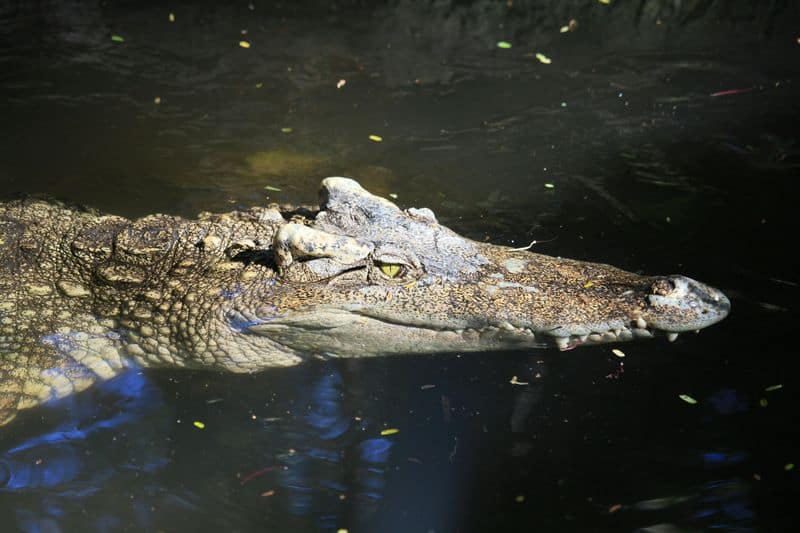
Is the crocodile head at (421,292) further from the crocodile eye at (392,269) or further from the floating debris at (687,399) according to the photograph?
the floating debris at (687,399)

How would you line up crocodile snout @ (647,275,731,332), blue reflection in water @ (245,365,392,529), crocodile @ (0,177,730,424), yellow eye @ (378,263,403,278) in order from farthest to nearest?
yellow eye @ (378,263,403,278), crocodile @ (0,177,730,424), blue reflection in water @ (245,365,392,529), crocodile snout @ (647,275,731,332)

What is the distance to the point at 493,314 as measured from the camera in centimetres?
395

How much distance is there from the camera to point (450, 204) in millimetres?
6312

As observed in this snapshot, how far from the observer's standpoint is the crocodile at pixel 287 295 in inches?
155

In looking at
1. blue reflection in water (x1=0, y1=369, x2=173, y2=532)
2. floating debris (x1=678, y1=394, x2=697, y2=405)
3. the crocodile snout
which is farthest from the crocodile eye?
floating debris (x1=678, y1=394, x2=697, y2=405)

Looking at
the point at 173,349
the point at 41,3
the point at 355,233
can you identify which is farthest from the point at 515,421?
the point at 41,3

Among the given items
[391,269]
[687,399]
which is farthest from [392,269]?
[687,399]

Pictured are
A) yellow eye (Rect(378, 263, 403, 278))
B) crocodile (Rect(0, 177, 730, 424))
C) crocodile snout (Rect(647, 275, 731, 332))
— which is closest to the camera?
crocodile snout (Rect(647, 275, 731, 332))

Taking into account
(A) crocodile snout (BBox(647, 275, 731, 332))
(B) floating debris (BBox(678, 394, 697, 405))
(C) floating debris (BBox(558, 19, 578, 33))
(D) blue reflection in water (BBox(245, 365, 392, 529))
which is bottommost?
(D) blue reflection in water (BBox(245, 365, 392, 529))

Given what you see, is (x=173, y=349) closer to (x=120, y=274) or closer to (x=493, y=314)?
(x=120, y=274)

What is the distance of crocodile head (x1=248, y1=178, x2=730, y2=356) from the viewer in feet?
12.6

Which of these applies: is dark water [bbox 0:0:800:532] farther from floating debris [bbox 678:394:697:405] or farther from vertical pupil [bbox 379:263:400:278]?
vertical pupil [bbox 379:263:400:278]

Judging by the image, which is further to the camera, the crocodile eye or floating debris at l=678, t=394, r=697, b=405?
floating debris at l=678, t=394, r=697, b=405

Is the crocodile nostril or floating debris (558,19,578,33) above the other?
floating debris (558,19,578,33)
